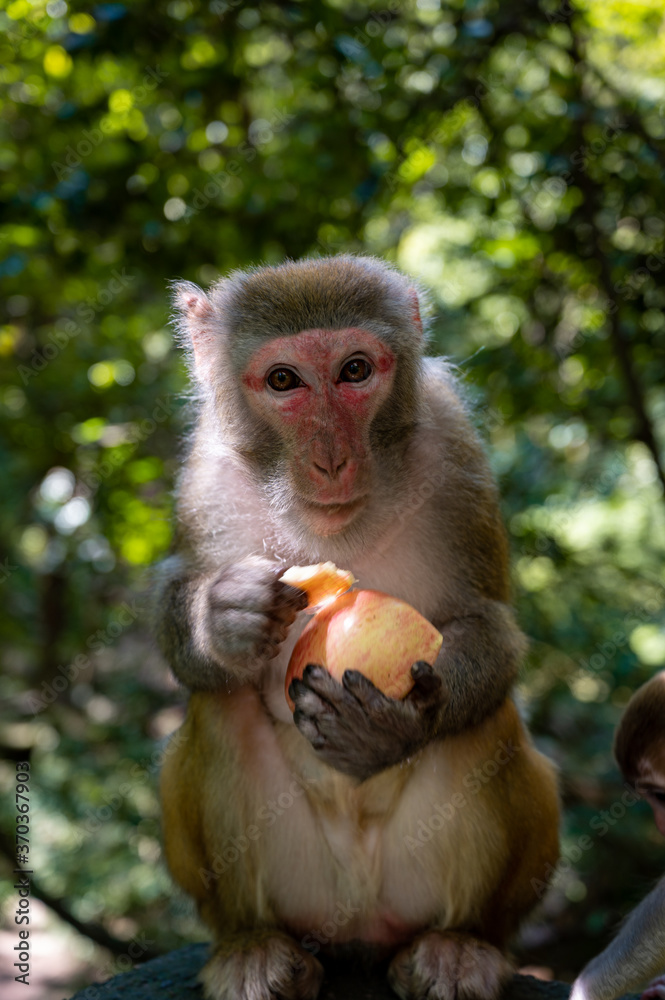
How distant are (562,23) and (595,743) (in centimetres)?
361

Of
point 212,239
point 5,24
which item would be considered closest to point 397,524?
point 212,239

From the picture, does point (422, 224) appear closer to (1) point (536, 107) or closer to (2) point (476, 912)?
(1) point (536, 107)

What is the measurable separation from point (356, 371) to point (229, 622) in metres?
0.74

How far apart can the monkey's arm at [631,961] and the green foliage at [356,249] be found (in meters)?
1.69

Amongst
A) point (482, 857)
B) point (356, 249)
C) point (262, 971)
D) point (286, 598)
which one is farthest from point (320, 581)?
point (356, 249)

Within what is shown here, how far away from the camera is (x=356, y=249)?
156 inches

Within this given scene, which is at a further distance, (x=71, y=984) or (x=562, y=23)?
(x=71, y=984)

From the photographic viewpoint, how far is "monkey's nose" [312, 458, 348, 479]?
220 centimetres

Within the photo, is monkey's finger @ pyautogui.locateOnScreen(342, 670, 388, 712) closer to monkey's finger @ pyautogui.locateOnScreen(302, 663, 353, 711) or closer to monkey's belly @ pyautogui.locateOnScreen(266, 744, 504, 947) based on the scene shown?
monkey's finger @ pyautogui.locateOnScreen(302, 663, 353, 711)

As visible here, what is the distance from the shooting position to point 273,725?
266 centimetres

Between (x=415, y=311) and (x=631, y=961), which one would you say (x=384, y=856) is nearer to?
(x=631, y=961)

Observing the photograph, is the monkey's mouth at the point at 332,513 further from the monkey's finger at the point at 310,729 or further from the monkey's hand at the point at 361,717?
the monkey's finger at the point at 310,729

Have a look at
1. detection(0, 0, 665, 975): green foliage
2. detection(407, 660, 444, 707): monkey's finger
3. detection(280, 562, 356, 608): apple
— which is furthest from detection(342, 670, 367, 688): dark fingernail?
detection(0, 0, 665, 975): green foliage

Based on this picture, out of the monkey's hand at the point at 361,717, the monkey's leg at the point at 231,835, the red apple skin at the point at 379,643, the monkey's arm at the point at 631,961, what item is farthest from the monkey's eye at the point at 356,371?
the monkey's arm at the point at 631,961
